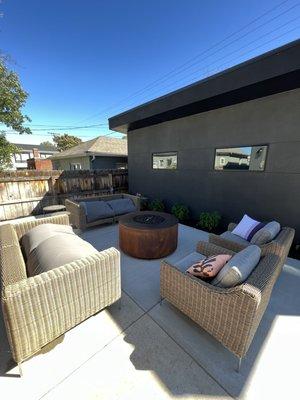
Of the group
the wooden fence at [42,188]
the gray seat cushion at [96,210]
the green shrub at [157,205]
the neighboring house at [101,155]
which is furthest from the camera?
the neighboring house at [101,155]

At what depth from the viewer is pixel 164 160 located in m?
6.84

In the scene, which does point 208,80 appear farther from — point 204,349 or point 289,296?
point 204,349

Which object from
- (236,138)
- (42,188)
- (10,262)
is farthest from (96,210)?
(236,138)

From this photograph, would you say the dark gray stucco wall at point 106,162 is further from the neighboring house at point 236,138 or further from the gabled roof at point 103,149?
the neighboring house at point 236,138

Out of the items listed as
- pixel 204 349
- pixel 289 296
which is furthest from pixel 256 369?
Answer: pixel 289 296

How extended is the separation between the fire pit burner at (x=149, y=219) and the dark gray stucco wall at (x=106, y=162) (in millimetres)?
8977

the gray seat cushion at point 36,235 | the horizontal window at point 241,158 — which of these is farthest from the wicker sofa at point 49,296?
the horizontal window at point 241,158

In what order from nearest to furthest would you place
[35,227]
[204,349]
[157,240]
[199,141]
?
[204,349]
[35,227]
[157,240]
[199,141]

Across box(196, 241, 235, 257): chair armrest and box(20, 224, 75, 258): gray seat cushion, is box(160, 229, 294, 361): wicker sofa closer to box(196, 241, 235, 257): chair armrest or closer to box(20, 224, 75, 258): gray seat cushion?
box(196, 241, 235, 257): chair armrest

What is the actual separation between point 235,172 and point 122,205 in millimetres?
3595

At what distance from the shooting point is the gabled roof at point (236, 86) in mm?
3135

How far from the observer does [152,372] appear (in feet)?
5.37

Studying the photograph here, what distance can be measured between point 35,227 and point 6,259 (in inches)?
49.3

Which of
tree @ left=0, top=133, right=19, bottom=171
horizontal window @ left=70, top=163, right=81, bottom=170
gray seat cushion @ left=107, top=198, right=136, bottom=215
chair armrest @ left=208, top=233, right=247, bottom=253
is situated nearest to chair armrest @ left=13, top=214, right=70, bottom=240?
gray seat cushion @ left=107, top=198, right=136, bottom=215
